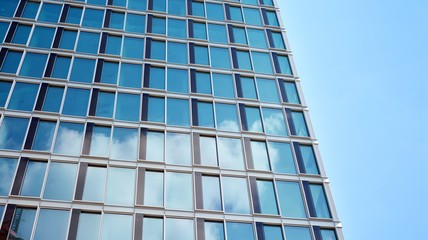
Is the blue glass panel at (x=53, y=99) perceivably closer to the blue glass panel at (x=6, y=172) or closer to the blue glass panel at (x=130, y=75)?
the blue glass panel at (x=130, y=75)

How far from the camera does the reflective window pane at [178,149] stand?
33000 mm

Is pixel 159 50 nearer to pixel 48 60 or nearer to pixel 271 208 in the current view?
pixel 48 60

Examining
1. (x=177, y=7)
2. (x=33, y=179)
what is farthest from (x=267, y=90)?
(x=33, y=179)

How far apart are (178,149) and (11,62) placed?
1429 cm

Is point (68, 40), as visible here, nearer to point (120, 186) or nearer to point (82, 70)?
point (82, 70)

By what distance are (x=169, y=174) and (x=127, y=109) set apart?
20.8ft

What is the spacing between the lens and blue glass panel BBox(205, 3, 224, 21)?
1763 inches

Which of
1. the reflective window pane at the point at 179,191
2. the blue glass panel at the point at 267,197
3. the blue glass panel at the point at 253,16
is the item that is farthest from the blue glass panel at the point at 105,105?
the blue glass panel at the point at 253,16

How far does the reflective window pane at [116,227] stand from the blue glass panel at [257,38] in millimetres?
20398

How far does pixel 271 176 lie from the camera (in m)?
33.5

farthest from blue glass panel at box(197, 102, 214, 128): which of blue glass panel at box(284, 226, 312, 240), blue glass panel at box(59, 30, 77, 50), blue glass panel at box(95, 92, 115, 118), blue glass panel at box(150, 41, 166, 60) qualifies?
blue glass panel at box(59, 30, 77, 50)

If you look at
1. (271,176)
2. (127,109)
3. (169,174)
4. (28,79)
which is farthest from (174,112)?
(28,79)

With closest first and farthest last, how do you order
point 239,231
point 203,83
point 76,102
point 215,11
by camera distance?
point 239,231, point 76,102, point 203,83, point 215,11

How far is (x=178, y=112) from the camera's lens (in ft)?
118
